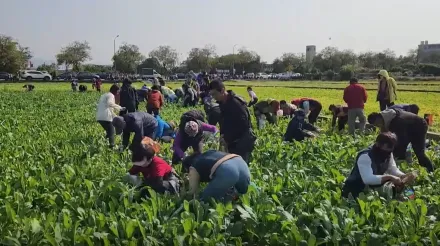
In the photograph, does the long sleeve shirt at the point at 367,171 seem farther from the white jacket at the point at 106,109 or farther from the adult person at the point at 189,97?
the adult person at the point at 189,97

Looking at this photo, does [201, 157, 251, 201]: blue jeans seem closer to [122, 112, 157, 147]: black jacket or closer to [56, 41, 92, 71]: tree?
[122, 112, 157, 147]: black jacket

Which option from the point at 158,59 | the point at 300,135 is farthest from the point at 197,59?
the point at 300,135

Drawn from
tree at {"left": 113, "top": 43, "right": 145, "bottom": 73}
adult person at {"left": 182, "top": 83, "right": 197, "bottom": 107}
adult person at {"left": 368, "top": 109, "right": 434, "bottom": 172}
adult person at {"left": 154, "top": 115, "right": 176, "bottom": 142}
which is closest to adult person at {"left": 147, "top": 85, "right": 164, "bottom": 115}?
adult person at {"left": 154, "top": 115, "right": 176, "bottom": 142}

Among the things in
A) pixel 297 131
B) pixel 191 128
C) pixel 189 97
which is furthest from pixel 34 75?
pixel 191 128

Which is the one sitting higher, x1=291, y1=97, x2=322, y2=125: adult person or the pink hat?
the pink hat

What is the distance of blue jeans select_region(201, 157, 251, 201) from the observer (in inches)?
188

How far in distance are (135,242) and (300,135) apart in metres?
6.12

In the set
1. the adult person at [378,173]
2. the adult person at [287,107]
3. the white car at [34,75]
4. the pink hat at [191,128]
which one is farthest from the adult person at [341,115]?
the white car at [34,75]

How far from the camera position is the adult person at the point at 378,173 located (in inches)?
204

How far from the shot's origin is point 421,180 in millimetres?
6730

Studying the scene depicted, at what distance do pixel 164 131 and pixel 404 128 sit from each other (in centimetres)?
525

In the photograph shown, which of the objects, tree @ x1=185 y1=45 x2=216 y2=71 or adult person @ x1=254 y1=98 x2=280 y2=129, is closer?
adult person @ x1=254 y1=98 x2=280 y2=129

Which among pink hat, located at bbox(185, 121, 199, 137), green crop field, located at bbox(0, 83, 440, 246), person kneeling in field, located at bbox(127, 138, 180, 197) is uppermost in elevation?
pink hat, located at bbox(185, 121, 199, 137)

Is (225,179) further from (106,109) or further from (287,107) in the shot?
(287,107)
